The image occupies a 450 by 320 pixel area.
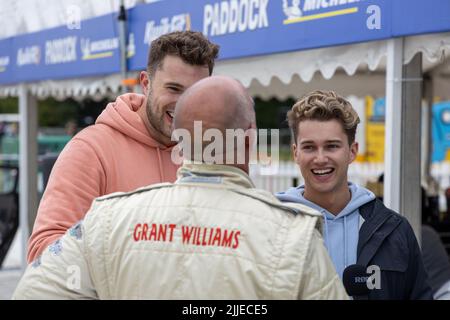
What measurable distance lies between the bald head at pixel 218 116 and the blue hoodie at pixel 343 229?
2.57 ft

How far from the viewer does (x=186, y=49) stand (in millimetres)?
2158

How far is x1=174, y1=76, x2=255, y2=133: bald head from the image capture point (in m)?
1.50

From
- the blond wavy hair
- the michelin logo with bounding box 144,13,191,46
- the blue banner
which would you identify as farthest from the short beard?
the michelin logo with bounding box 144,13,191,46

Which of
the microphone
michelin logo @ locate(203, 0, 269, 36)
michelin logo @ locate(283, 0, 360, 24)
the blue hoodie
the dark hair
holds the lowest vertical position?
the microphone

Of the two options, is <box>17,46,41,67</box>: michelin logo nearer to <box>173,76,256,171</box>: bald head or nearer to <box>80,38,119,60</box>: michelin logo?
<box>80,38,119,60</box>: michelin logo

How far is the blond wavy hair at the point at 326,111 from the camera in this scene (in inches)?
91.8

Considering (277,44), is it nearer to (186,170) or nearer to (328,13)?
(328,13)

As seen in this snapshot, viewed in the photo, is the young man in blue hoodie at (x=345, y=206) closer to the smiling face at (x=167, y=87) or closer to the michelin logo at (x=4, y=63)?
the smiling face at (x=167, y=87)

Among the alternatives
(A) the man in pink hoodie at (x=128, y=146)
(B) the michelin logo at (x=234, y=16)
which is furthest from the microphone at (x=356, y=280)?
(B) the michelin logo at (x=234, y=16)

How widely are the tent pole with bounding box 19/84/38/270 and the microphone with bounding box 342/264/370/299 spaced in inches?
236

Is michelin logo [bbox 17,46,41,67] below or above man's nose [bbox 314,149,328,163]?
above

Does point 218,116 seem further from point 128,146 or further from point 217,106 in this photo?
point 128,146

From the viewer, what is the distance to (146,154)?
2303 mm

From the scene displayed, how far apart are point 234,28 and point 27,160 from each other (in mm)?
4207
